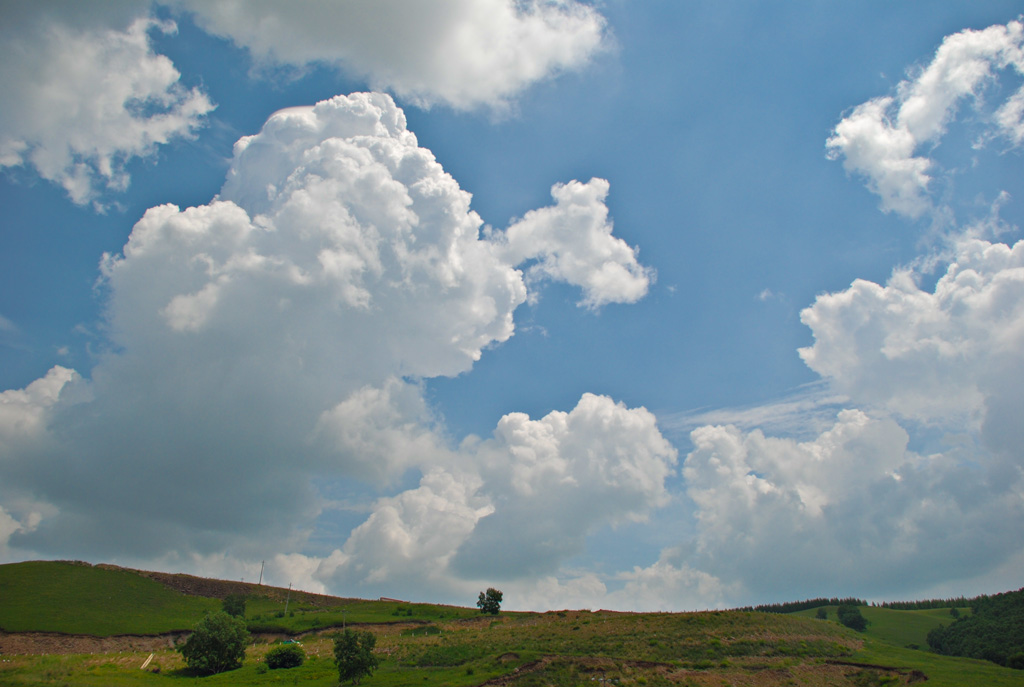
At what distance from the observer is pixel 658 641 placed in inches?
3105

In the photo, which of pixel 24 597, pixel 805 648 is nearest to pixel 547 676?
pixel 805 648

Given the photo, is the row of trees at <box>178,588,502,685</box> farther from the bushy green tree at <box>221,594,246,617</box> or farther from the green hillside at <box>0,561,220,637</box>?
the bushy green tree at <box>221,594,246,617</box>

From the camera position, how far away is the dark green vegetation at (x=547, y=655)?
64.4 m

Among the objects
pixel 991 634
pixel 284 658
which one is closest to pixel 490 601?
pixel 284 658

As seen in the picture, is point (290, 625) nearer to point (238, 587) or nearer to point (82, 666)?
point (82, 666)

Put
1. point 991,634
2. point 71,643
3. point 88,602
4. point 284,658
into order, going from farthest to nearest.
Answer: point 991,634, point 88,602, point 71,643, point 284,658

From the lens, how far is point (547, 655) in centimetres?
6969

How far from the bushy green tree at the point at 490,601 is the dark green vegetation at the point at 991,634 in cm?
8907

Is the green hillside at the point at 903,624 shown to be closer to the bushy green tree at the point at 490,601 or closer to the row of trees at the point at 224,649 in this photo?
the bushy green tree at the point at 490,601

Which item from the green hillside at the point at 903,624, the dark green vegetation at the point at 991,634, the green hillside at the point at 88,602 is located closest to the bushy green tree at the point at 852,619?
the green hillside at the point at 903,624

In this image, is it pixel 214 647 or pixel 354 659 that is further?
pixel 214 647

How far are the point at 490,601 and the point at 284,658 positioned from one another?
53807 millimetres

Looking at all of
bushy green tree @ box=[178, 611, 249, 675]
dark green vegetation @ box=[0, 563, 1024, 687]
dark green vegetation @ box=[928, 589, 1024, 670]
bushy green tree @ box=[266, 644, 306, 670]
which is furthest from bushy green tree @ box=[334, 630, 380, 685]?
dark green vegetation @ box=[928, 589, 1024, 670]

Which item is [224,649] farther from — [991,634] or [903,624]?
[903,624]
